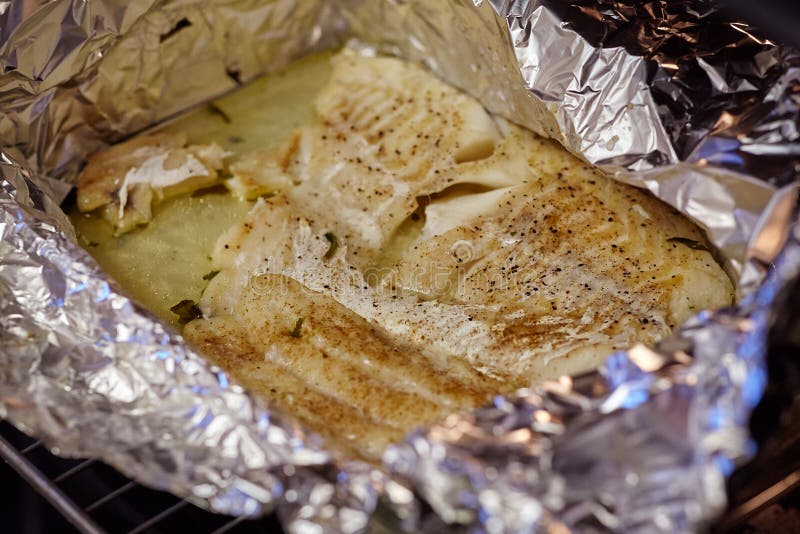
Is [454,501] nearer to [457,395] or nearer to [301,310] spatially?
[457,395]

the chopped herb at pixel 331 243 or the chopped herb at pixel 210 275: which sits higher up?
the chopped herb at pixel 331 243

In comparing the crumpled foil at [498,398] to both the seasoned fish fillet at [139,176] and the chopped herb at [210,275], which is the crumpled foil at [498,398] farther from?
the chopped herb at [210,275]

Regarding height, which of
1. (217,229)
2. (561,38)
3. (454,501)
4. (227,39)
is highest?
(561,38)

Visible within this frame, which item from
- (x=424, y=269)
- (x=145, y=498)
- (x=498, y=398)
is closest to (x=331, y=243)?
(x=424, y=269)

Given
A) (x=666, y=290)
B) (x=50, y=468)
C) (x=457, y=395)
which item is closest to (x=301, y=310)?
(x=457, y=395)

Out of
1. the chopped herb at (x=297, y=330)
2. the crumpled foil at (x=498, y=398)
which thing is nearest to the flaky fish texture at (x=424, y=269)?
the chopped herb at (x=297, y=330)

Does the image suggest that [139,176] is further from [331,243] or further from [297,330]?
[297,330]

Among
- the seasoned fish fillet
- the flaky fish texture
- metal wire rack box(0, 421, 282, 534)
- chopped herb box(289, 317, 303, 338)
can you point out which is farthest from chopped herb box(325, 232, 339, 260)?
metal wire rack box(0, 421, 282, 534)
